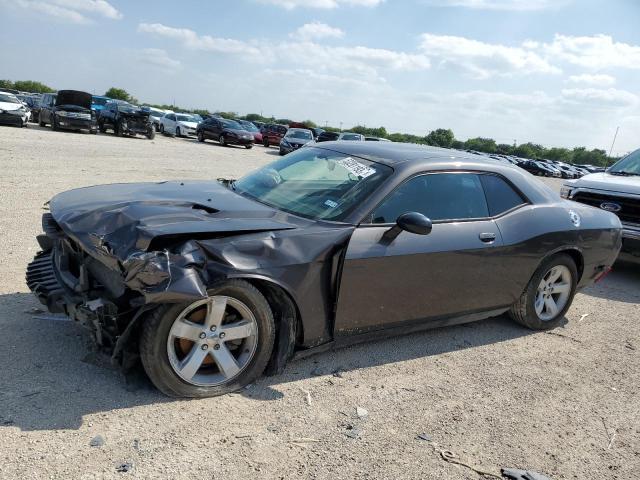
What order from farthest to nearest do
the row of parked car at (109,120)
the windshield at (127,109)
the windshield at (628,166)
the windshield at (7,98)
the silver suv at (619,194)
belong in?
the windshield at (127,109) → the row of parked car at (109,120) → the windshield at (7,98) → the windshield at (628,166) → the silver suv at (619,194)

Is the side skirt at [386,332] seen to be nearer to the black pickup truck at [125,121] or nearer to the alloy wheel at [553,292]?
the alloy wheel at [553,292]

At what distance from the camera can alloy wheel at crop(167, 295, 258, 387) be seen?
3070 millimetres

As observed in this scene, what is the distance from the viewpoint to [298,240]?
11.1 ft

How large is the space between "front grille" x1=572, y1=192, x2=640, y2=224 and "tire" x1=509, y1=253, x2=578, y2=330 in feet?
8.26

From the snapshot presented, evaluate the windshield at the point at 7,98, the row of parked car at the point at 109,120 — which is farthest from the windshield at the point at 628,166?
the windshield at the point at 7,98

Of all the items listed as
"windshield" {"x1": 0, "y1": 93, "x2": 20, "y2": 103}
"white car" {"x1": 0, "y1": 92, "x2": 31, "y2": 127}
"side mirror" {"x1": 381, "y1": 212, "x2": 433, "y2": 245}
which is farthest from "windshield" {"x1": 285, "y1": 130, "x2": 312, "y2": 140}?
"side mirror" {"x1": 381, "y1": 212, "x2": 433, "y2": 245}

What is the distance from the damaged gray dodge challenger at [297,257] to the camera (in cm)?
301

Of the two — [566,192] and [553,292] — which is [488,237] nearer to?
[553,292]

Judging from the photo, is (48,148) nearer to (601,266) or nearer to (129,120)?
(129,120)

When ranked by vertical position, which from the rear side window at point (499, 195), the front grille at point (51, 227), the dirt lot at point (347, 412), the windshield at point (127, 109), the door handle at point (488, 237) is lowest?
the dirt lot at point (347, 412)

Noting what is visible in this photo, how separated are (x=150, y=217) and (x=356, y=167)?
165cm

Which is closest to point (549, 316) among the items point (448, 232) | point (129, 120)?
point (448, 232)

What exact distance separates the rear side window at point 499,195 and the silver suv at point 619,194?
10.3ft

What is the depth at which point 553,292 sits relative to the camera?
4992 millimetres
